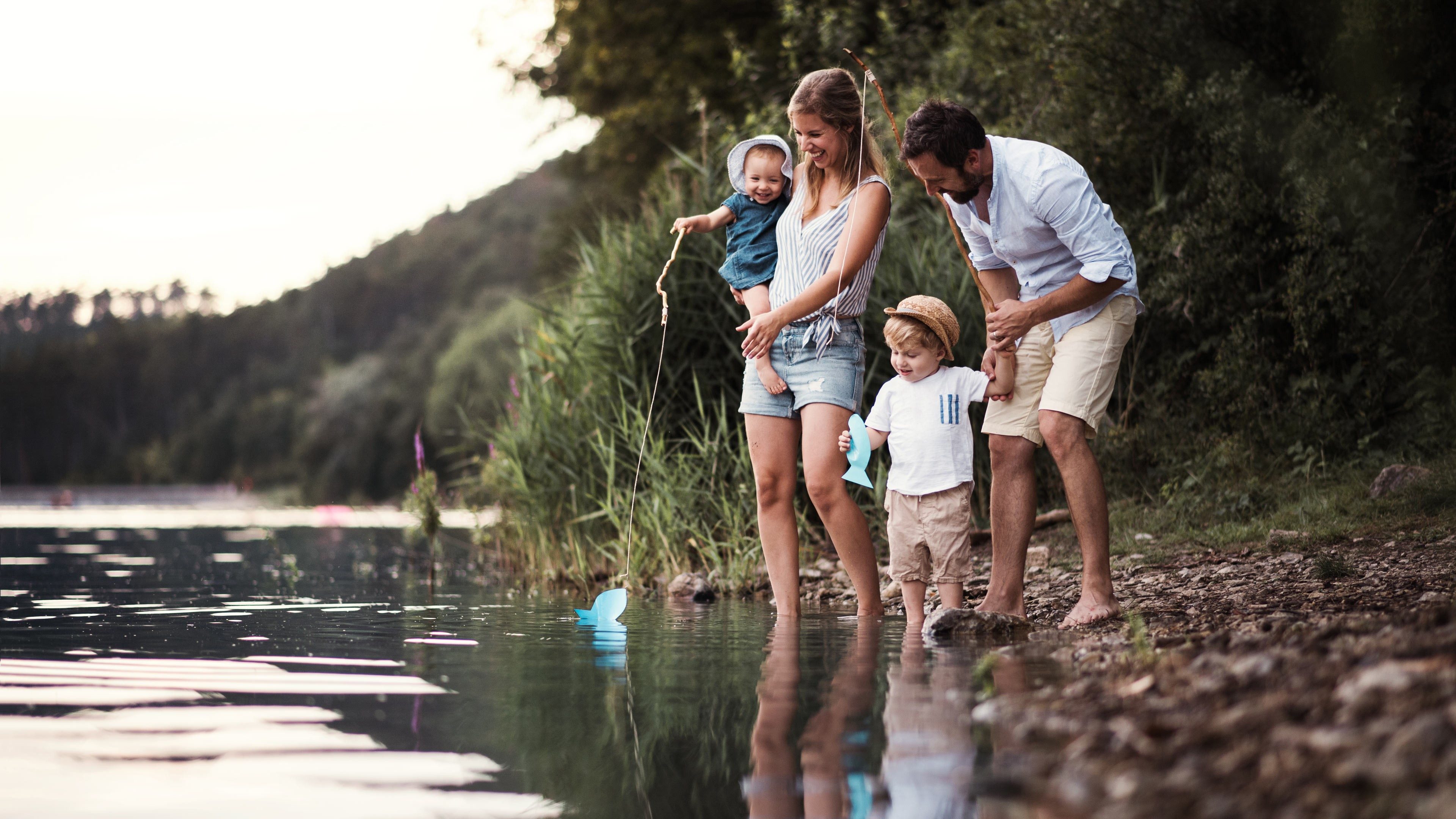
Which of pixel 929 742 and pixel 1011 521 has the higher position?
pixel 1011 521

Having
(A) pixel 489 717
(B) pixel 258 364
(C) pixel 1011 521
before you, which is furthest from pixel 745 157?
(B) pixel 258 364

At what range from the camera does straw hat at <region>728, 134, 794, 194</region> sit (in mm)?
4641

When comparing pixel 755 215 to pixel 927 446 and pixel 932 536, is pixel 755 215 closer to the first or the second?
pixel 927 446

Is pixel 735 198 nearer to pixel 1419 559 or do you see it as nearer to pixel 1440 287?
pixel 1419 559

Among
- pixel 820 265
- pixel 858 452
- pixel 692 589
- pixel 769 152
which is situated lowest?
pixel 692 589

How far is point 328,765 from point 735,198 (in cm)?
303

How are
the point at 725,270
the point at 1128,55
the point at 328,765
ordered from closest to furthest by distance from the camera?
the point at 328,765
the point at 725,270
the point at 1128,55

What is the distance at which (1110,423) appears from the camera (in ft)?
26.1

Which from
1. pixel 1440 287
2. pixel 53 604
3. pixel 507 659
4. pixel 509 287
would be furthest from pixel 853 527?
pixel 509 287

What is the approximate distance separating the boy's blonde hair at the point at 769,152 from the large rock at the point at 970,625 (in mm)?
1752

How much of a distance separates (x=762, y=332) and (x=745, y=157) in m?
0.84

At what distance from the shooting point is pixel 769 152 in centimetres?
466

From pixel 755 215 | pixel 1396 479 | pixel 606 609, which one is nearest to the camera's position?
pixel 606 609

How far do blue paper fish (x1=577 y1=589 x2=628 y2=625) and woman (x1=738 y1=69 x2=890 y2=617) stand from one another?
1.83ft
